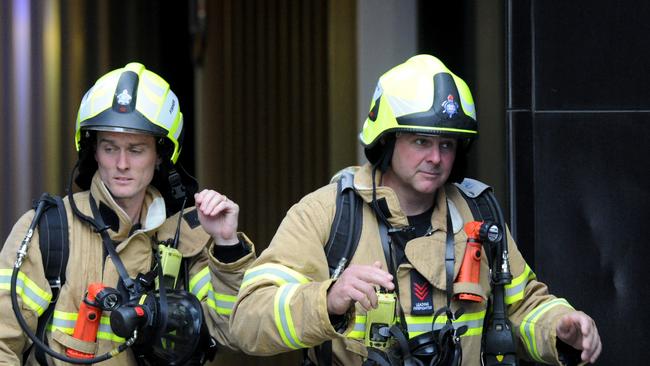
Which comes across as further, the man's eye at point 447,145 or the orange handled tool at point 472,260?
the man's eye at point 447,145

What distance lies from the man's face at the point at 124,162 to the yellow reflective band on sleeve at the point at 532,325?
1.44 m

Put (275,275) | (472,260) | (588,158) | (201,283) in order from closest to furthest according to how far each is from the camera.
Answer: (275,275) → (472,260) → (201,283) → (588,158)

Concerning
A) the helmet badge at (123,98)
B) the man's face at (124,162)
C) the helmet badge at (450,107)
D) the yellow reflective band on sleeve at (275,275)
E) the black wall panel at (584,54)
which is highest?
the black wall panel at (584,54)

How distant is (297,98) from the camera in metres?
8.34

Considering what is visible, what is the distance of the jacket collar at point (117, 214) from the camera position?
4.45 m

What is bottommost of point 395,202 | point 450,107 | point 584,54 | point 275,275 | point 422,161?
point 275,275

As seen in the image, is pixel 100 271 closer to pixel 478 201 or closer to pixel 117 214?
pixel 117 214

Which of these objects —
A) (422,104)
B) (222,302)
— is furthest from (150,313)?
(422,104)

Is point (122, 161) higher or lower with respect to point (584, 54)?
lower

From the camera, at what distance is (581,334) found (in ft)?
13.4

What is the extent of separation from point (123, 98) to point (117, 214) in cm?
42

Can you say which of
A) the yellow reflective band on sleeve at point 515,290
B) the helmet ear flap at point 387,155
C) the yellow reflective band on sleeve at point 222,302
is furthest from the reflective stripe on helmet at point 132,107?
the yellow reflective band on sleeve at point 515,290

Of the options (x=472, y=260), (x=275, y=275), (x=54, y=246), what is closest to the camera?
(x=275, y=275)

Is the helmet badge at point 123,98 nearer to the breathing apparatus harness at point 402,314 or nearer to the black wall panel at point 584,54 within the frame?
the breathing apparatus harness at point 402,314
